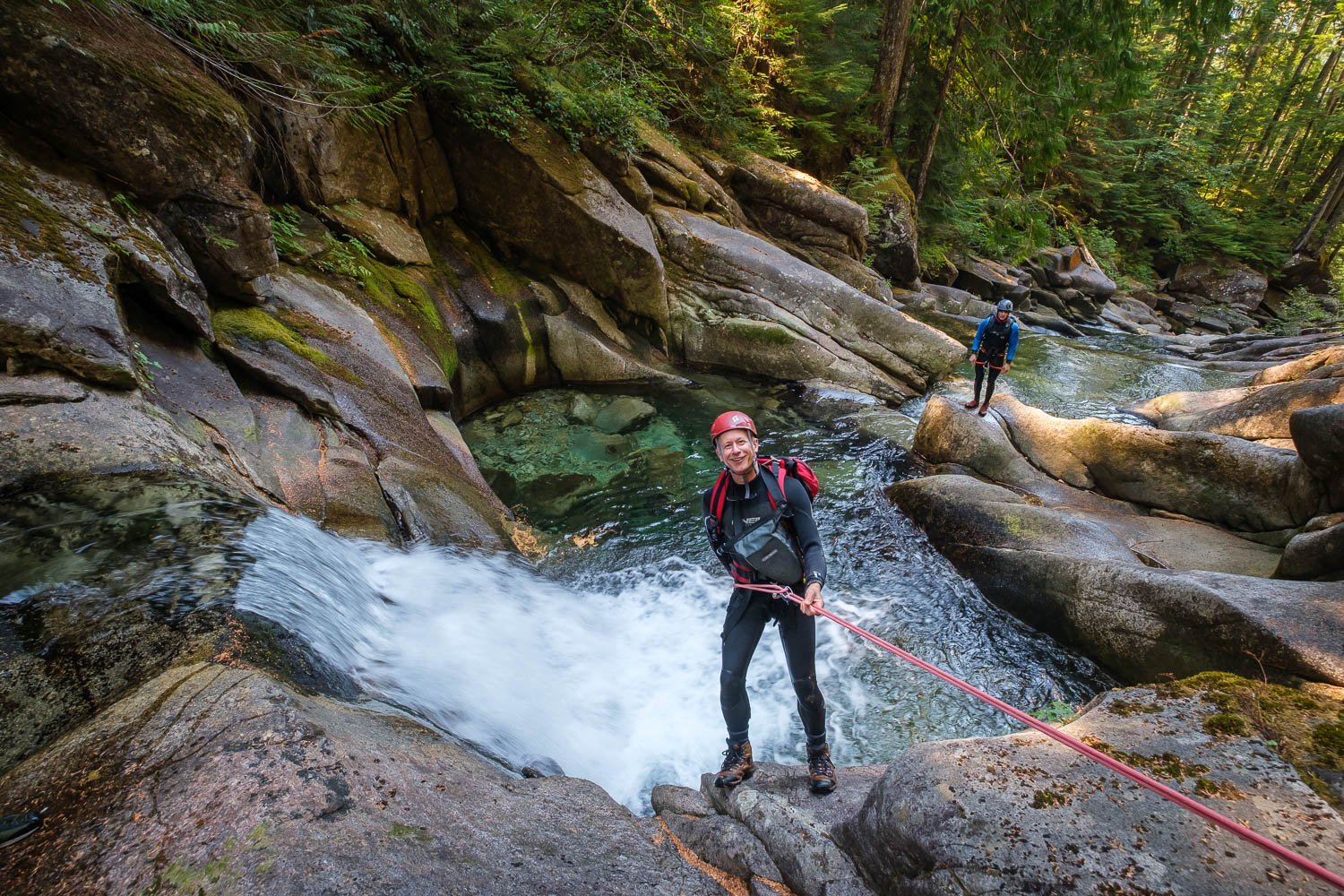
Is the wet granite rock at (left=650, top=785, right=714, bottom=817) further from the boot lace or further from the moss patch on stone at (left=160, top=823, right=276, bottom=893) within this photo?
the moss patch on stone at (left=160, top=823, right=276, bottom=893)

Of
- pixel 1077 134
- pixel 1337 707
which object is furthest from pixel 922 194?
pixel 1337 707

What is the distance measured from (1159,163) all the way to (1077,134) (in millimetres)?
8260

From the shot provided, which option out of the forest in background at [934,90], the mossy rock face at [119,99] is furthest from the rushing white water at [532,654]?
the forest in background at [934,90]

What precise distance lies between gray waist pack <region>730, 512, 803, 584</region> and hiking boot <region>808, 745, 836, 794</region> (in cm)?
131

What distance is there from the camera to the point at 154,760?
88.0 inches

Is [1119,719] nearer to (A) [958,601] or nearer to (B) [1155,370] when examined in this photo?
(A) [958,601]

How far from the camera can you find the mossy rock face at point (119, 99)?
504cm

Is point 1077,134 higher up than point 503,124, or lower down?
higher up

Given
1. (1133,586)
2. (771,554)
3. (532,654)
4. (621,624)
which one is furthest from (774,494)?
(1133,586)

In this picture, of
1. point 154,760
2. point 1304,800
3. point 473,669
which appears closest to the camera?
point 154,760

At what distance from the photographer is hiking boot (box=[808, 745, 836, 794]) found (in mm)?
4043

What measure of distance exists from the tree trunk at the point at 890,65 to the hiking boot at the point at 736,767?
21.1 m

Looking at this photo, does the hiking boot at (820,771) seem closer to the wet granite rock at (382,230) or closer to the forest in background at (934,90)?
the forest in background at (934,90)

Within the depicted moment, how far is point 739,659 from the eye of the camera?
4.14 metres
